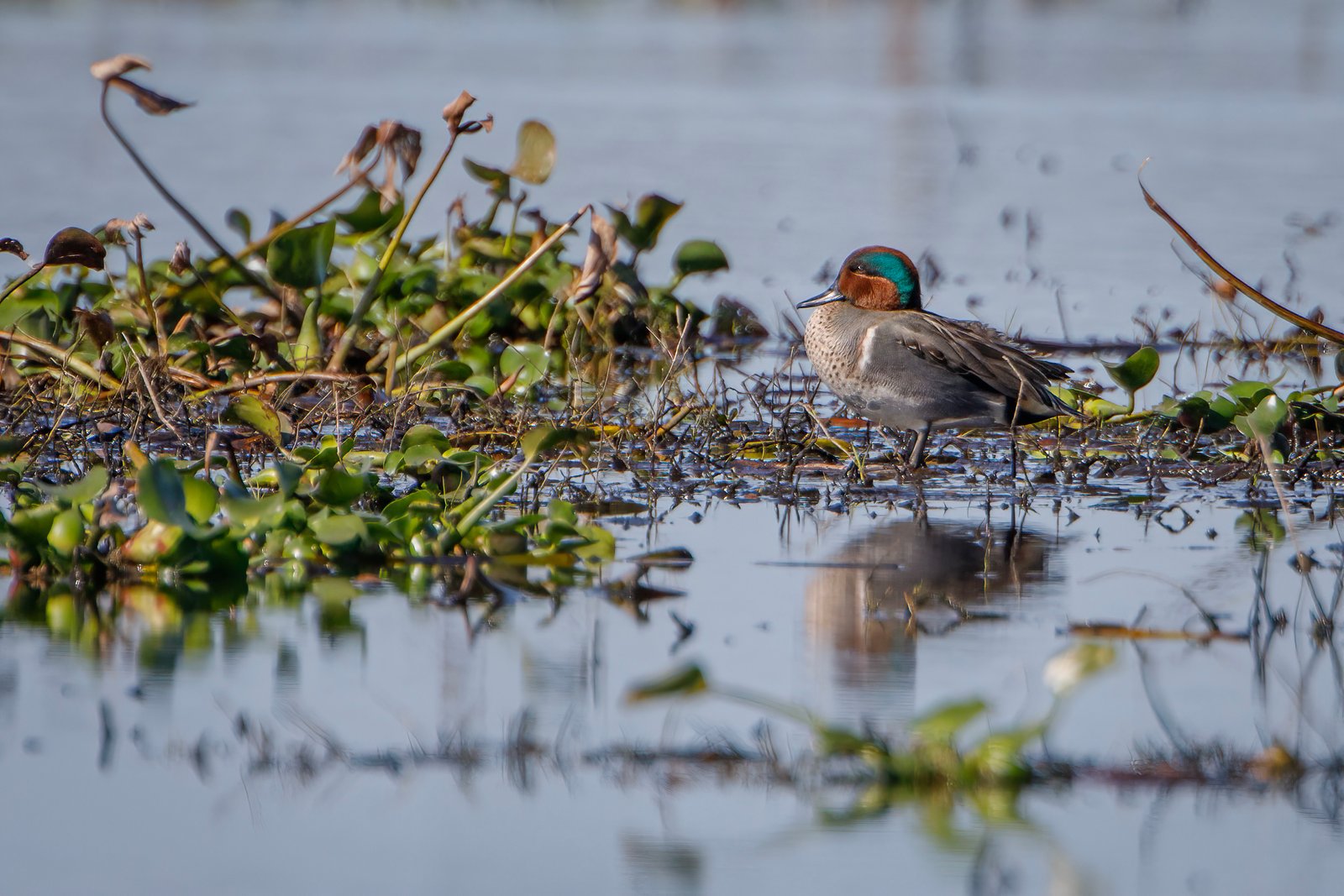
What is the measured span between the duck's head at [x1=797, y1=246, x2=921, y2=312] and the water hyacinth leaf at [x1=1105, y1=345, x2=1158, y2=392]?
0.76m

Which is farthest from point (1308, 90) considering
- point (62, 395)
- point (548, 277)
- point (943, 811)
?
point (943, 811)

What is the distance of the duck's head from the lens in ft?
21.5

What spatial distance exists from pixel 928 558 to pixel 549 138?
97.5 inches

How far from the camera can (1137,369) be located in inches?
253

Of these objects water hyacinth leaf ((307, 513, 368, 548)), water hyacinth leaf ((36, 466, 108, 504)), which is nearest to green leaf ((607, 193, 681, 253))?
water hyacinth leaf ((307, 513, 368, 548))

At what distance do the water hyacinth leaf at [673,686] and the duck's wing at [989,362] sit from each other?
3108 millimetres

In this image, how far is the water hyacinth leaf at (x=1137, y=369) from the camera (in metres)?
6.38

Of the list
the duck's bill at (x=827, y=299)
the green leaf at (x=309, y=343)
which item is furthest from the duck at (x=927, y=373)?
the green leaf at (x=309, y=343)

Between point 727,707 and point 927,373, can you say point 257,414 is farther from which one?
point 727,707

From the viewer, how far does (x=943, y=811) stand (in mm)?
3107

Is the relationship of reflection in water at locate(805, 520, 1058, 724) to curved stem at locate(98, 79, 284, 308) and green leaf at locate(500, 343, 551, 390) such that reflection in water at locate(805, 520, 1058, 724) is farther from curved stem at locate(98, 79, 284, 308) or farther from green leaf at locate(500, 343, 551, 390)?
curved stem at locate(98, 79, 284, 308)

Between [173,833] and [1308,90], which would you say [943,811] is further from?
[1308,90]

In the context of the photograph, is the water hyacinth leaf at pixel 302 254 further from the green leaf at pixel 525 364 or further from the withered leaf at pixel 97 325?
the green leaf at pixel 525 364

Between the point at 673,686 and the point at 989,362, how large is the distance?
10.9ft
